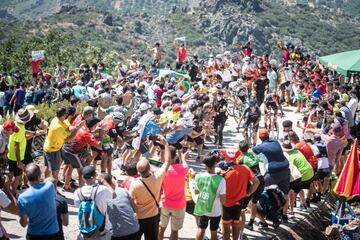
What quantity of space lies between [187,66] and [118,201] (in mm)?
17488

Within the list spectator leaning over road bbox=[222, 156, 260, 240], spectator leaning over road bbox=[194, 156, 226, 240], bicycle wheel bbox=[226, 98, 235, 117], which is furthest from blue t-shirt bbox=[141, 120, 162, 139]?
bicycle wheel bbox=[226, 98, 235, 117]

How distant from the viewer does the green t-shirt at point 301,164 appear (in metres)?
9.26

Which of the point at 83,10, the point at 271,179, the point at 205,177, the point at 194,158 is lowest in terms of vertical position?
the point at 194,158

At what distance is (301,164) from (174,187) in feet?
11.9

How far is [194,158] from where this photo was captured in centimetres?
1332

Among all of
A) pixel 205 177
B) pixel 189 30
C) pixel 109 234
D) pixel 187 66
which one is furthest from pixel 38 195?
pixel 189 30

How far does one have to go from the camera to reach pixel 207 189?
679 cm

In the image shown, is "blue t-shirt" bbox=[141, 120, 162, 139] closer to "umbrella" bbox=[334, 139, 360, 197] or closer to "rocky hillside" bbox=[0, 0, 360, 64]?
"umbrella" bbox=[334, 139, 360, 197]

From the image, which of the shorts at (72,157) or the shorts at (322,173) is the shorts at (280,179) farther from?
the shorts at (72,157)

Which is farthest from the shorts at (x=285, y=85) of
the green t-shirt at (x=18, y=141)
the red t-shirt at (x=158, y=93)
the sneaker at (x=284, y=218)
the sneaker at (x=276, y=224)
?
the green t-shirt at (x=18, y=141)

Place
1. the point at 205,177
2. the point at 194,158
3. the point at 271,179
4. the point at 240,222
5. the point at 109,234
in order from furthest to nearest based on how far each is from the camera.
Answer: the point at 194,158 → the point at 271,179 → the point at 240,222 → the point at 205,177 → the point at 109,234

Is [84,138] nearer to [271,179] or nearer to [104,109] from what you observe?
[271,179]

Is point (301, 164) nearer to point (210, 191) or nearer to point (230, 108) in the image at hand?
point (210, 191)

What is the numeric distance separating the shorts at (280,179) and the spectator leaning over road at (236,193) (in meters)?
1.09
